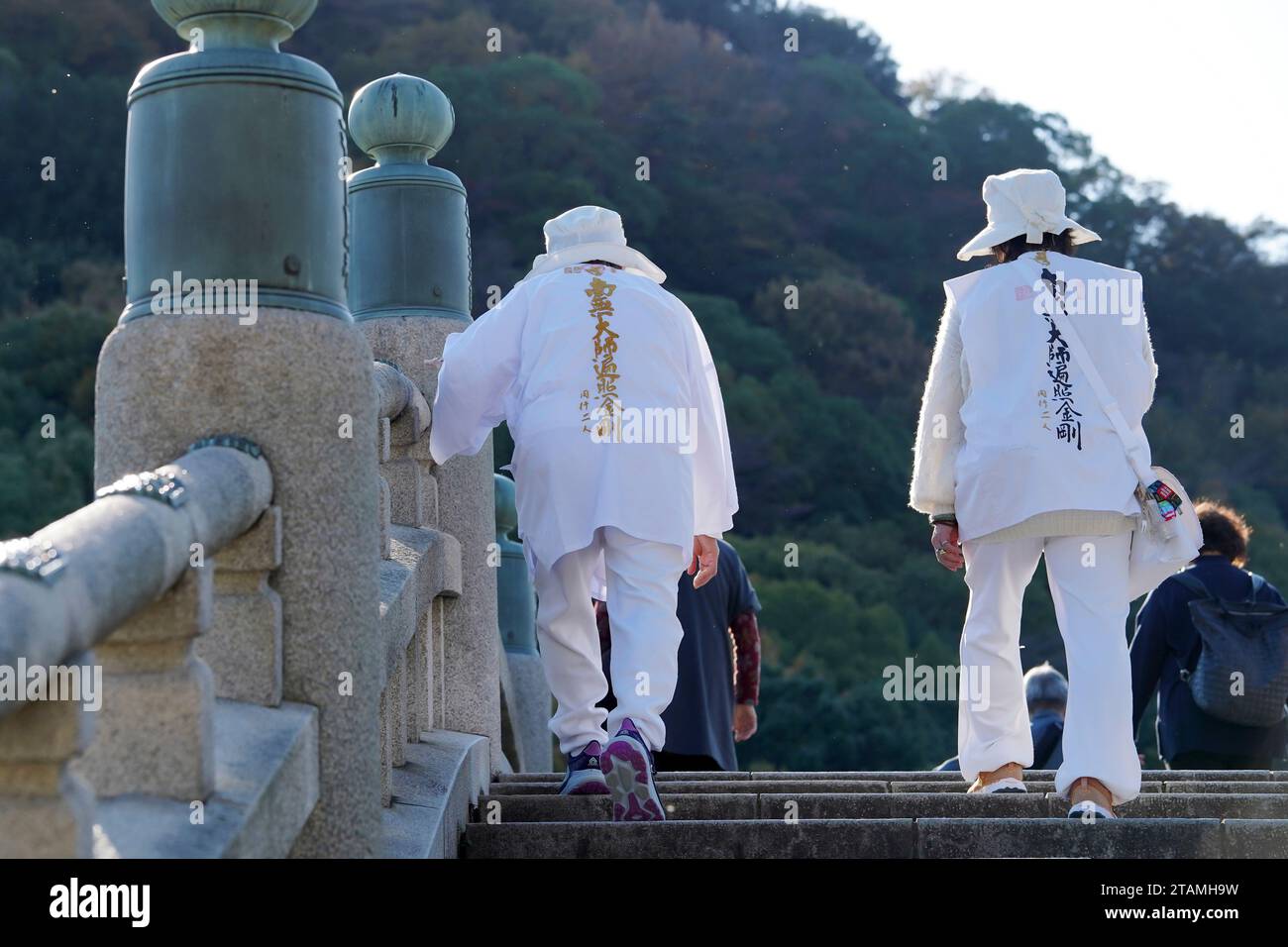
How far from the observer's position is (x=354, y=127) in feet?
17.4

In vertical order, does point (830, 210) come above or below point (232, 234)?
above

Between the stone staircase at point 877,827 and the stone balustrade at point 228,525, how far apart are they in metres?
0.31

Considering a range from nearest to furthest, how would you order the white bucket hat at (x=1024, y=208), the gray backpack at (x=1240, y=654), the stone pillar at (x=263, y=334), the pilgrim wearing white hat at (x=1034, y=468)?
1. the stone pillar at (x=263, y=334)
2. the pilgrim wearing white hat at (x=1034, y=468)
3. the white bucket hat at (x=1024, y=208)
4. the gray backpack at (x=1240, y=654)

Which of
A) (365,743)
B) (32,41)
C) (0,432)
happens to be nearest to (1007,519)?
(365,743)

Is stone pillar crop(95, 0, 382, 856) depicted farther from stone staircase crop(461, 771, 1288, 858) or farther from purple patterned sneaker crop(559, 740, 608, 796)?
purple patterned sneaker crop(559, 740, 608, 796)

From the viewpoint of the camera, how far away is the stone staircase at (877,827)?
3668mm

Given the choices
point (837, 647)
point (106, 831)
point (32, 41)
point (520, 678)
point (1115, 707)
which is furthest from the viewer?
point (32, 41)

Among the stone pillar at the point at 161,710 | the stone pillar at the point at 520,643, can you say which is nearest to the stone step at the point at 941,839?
the stone pillar at the point at 161,710

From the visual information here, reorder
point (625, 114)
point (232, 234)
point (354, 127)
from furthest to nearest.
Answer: point (625, 114), point (354, 127), point (232, 234)

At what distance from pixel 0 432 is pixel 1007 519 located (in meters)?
20.5

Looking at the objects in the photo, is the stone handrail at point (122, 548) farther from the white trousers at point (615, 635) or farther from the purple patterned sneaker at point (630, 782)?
the white trousers at point (615, 635)

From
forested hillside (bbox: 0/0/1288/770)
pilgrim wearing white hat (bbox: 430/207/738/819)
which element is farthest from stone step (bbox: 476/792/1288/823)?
forested hillside (bbox: 0/0/1288/770)

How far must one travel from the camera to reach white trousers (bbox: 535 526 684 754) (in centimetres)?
445

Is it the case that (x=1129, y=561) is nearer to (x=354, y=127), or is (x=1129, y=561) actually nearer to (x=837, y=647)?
(x=354, y=127)
